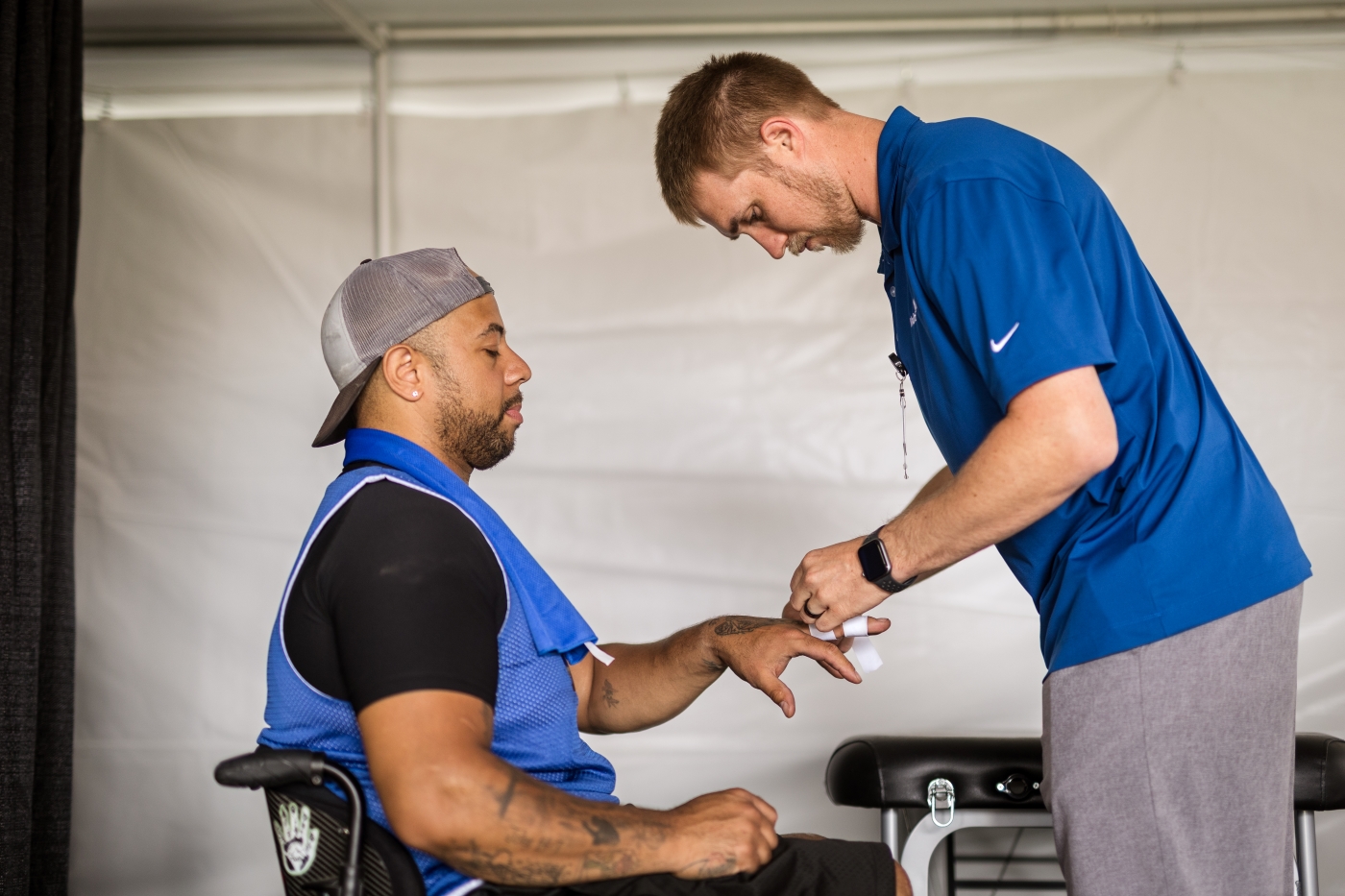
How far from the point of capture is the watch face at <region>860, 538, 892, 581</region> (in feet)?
4.56

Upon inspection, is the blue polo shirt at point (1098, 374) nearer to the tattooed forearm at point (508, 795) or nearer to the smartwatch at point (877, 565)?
the smartwatch at point (877, 565)

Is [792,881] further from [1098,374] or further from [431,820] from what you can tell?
[1098,374]

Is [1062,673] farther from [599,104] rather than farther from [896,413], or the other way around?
[599,104]

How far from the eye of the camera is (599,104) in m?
3.00

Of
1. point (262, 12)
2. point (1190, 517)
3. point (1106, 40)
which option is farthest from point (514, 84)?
point (1190, 517)

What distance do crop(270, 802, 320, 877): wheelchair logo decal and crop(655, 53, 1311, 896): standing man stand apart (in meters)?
0.73

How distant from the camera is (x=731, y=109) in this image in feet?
5.10

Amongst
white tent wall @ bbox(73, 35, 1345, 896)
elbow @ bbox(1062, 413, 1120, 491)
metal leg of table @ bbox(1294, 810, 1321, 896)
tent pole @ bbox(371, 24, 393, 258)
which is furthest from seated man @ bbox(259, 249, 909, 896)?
tent pole @ bbox(371, 24, 393, 258)

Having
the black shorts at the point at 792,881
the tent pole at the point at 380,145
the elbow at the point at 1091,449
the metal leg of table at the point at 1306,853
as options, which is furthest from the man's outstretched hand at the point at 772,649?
the tent pole at the point at 380,145

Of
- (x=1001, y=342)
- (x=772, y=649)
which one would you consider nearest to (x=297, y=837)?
(x=772, y=649)

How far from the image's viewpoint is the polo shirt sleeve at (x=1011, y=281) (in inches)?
48.1

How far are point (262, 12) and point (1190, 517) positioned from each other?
266cm

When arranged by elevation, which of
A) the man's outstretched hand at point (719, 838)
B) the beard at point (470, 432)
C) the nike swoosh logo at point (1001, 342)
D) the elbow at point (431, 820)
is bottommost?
the man's outstretched hand at point (719, 838)

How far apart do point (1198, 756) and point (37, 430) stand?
2039 millimetres
